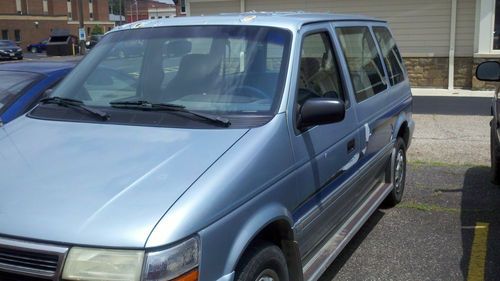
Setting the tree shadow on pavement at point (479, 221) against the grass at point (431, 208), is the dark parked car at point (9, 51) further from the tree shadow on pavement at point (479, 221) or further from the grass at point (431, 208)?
the grass at point (431, 208)

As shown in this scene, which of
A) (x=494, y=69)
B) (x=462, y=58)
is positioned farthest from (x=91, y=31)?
(x=494, y=69)

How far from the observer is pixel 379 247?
4.66m

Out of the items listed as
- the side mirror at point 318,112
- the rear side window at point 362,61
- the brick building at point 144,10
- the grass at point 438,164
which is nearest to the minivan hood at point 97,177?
the side mirror at point 318,112

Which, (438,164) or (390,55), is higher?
(390,55)

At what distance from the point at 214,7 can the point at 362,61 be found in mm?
14054

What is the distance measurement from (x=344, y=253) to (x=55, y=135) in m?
2.51

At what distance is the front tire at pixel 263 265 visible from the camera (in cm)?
256

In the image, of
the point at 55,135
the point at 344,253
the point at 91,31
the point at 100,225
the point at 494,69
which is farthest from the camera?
the point at 91,31

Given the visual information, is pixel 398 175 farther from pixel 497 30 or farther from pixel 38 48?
pixel 38 48

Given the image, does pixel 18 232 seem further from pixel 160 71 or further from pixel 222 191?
pixel 160 71

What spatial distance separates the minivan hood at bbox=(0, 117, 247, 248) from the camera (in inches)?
85.7

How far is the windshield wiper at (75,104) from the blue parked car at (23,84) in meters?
1.14

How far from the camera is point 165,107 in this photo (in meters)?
3.17

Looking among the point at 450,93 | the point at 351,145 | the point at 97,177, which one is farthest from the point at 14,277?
the point at 450,93
